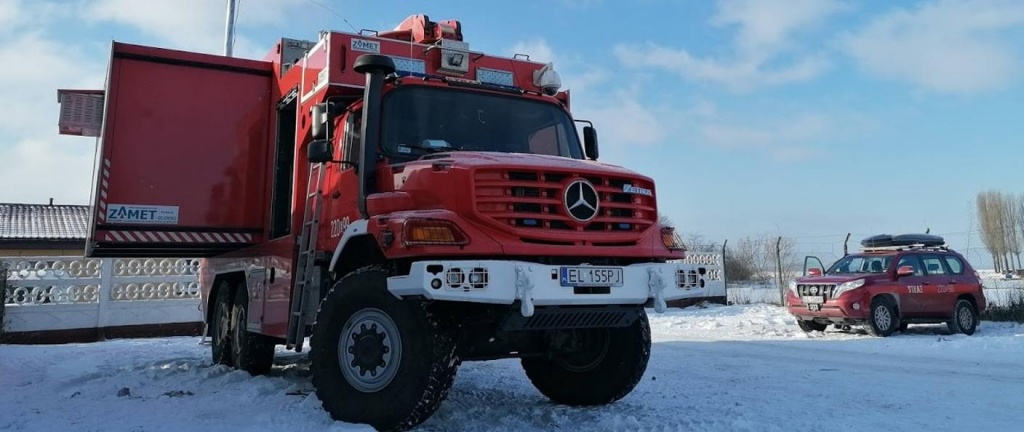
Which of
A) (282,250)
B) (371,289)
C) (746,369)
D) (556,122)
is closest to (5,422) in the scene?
(282,250)

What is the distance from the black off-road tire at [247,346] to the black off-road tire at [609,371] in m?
3.33

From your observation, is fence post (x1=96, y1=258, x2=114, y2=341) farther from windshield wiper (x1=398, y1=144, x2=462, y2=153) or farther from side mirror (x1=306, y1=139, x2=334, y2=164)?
windshield wiper (x1=398, y1=144, x2=462, y2=153)

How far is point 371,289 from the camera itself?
5027 millimetres

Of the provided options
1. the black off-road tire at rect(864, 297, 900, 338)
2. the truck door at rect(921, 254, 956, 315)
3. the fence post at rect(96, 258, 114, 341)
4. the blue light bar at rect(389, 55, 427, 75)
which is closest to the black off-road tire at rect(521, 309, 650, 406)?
the blue light bar at rect(389, 55, 427, 75)

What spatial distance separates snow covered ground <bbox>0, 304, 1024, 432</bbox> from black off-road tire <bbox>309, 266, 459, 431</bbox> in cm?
23

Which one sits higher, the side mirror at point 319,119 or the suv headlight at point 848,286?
the side mirror at point 319,119

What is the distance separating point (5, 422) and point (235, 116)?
342cm

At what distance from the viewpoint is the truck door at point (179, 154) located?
23.4 feet

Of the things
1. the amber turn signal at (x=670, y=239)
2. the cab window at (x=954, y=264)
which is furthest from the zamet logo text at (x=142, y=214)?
the cab window at (x=954, y=264)

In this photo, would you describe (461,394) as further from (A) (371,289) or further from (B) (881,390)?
(B) (881,390)

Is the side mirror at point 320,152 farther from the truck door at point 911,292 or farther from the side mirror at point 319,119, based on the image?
the truck door at point 911,292

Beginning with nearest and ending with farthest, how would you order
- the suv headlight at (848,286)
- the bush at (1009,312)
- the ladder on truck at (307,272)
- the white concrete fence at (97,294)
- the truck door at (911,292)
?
1. the ladder on truck at (307,272)
2. the white concrete fence at (97,294)
3. the suv headlight at (848,286)
4. the truck door at (911,292)
5. the bush at (1009,312)

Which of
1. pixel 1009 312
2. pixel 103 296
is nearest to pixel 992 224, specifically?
pixel 1009 312

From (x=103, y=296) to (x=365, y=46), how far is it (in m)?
9.23
